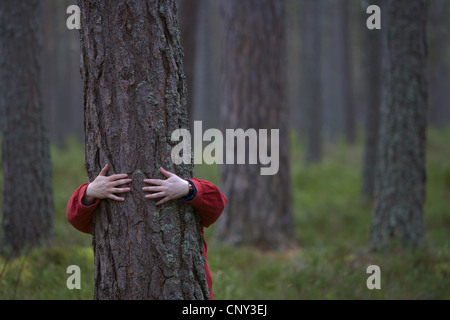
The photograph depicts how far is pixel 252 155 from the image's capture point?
6.76m

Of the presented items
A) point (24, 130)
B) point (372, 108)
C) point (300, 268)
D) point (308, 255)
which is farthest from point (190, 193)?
point (372, 108)

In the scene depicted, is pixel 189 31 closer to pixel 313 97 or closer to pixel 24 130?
pixel 24 130

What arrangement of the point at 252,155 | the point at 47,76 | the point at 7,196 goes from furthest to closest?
the point at 47,76, the point at 252,155, the point at 7,196

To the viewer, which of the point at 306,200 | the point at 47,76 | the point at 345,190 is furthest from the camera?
the point at 47,76

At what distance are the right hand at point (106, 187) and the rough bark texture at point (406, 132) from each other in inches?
175

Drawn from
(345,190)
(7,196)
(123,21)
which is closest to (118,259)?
(123,21)

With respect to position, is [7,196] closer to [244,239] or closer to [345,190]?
[244,239]

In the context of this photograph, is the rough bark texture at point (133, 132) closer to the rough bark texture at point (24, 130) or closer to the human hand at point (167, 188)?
the human hand at point (167, 188)

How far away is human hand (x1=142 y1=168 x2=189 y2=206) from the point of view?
2.62 meters

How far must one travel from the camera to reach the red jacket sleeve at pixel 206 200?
2.71 m

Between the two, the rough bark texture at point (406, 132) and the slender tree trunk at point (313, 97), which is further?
the slender tree trunk at point (313, 97)

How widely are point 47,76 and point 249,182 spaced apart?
42.5ft

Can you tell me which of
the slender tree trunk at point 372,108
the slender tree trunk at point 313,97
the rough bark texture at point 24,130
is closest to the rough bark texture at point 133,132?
the rough bark texture at point 24,130

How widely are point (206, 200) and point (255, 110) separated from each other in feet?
14.1
